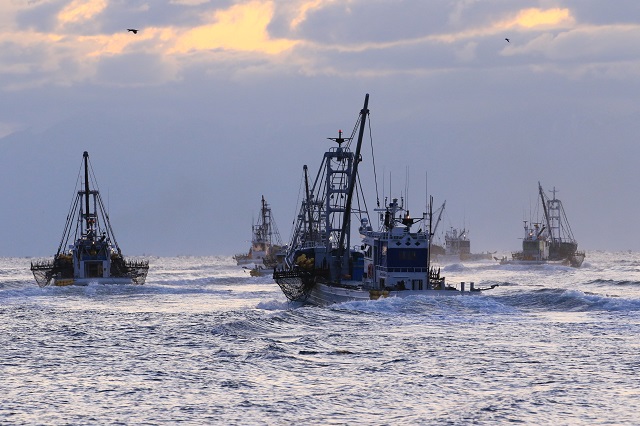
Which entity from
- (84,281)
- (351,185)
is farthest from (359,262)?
(84,281)

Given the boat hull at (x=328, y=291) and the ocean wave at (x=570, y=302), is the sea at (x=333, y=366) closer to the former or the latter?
the boat hull at (x=328, y=291)

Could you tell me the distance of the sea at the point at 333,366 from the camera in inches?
1473

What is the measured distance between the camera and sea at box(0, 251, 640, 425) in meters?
37.4

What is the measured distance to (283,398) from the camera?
4000 cm

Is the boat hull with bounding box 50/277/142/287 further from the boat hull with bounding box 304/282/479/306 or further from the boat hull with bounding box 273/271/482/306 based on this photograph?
the boat hull with bounding box 304/282/479/306

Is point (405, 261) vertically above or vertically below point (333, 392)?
above

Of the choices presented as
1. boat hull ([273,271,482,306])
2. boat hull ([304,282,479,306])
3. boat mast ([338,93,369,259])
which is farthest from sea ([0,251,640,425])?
boat mast ([338,93,369,259])

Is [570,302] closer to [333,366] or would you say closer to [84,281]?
[333,366]

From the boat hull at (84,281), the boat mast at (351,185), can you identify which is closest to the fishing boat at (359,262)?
the boat mast at (351,185)

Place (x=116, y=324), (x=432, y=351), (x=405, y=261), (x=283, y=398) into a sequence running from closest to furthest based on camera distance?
(x=283, y=398), (x=432, y=351), (x=116, y=324), (x=405, y=261)

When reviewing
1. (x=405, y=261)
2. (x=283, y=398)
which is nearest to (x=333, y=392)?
(x=283, y=398)

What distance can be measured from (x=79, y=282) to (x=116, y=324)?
2457 inches

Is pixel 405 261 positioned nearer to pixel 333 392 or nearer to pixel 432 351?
pixel 432 351

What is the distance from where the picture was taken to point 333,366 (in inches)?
1882
